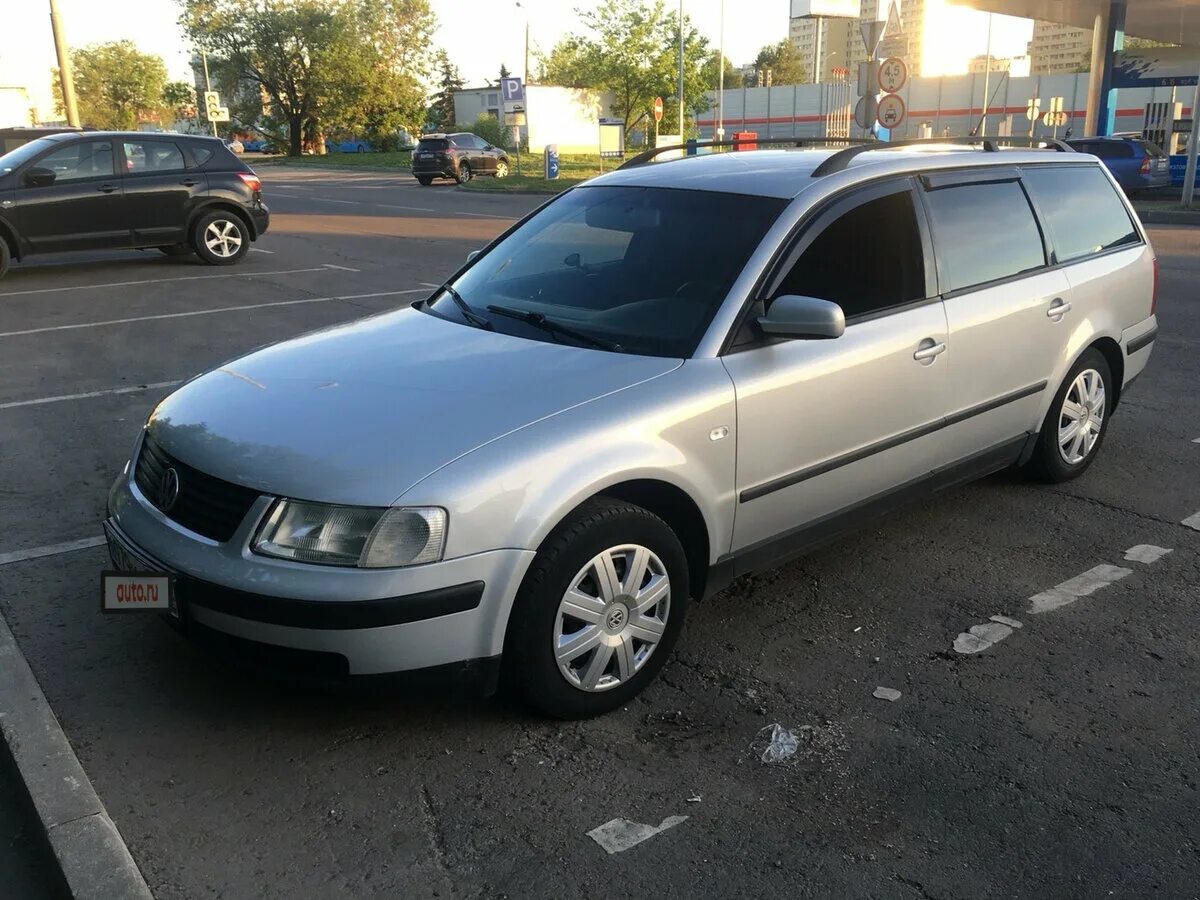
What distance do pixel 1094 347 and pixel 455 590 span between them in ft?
12.9

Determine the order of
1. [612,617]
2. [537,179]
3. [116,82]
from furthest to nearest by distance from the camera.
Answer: [116,82]
[537,179]
[612,617]

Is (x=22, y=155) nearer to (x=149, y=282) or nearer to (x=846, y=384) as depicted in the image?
(x=149, y=282)

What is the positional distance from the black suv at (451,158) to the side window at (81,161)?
2259 cm

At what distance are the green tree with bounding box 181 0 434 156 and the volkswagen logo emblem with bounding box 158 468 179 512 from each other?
212 feet

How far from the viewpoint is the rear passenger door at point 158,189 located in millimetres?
13375

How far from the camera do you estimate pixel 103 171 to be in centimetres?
1317

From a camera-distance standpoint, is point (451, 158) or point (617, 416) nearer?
point (617, 416)

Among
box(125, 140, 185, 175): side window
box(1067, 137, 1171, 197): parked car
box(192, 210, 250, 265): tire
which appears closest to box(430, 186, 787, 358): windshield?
box(125, 140, 185, 175): side window

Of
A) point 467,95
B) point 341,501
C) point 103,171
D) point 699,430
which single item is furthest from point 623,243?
point 467,95

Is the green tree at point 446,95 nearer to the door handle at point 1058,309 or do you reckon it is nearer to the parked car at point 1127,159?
the parked car at point 1127,159

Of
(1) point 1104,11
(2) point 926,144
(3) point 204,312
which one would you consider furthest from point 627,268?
(1) point 1104,11

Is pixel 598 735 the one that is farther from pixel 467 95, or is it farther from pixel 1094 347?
pixel 467 95

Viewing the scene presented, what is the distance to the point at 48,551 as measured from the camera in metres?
4.86

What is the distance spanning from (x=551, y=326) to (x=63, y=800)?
2.15m
